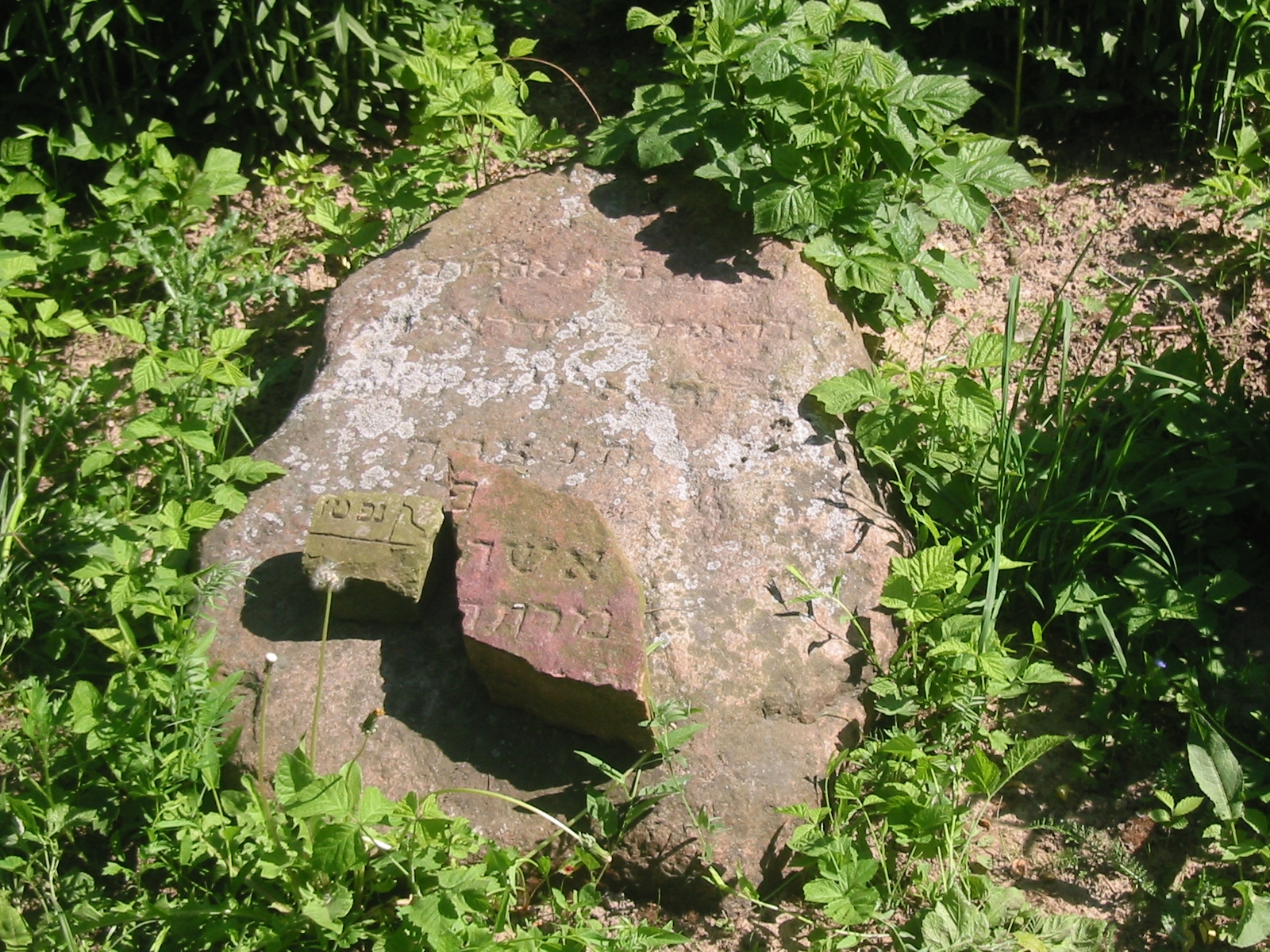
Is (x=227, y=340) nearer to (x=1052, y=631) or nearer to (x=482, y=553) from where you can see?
(x=482, y=553)

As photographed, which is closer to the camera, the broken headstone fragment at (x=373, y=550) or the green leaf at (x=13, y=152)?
the broken headstone fragment at (x=373, y=550)

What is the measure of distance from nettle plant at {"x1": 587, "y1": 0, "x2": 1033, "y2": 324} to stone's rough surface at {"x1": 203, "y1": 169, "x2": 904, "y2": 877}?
174 millimetres

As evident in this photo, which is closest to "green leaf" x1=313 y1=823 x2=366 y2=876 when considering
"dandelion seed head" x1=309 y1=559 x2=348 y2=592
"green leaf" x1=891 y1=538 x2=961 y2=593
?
"dandelion seed head" x1=309 y1=559 x2=348 y2=592

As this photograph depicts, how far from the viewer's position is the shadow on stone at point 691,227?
3.50 meters

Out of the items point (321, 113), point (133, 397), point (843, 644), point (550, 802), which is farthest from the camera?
point (321, 113)

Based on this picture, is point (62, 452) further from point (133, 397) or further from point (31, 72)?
point (31, 72)

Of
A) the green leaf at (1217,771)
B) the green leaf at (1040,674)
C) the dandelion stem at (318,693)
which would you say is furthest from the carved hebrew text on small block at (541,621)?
the green leaf at (1217,771)

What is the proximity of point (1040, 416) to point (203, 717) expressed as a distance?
7.46 feet

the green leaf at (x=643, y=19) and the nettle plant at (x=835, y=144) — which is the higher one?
the green leaf at (x=643, y=19)

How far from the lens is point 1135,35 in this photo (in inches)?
160

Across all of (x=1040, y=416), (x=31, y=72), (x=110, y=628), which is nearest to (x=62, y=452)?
(x=110, y=628)

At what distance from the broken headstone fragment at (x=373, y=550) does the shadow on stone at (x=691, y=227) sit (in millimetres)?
1156

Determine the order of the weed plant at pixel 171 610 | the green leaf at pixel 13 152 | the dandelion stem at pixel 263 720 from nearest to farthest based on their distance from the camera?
the weed plant at pixel 171 610, the dandelion stem at pixel 263 720, the green leaf at pixel 13 152

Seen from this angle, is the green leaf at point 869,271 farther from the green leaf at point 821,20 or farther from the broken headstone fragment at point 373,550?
the broken headstone fragment at point 373,550
